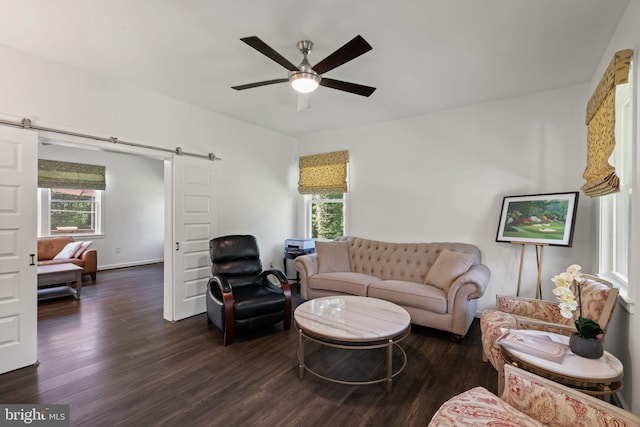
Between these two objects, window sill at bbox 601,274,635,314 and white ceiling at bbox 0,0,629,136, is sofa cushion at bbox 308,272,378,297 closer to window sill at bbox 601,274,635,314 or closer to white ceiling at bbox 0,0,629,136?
window sill at bbox 601,274,635,314

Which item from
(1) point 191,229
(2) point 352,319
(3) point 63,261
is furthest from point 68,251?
(2) point 352,319

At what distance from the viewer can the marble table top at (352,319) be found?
217cm

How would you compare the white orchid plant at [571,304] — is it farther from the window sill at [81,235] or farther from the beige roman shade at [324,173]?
the window sill at [81,235]

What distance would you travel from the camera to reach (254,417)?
192 centimetres

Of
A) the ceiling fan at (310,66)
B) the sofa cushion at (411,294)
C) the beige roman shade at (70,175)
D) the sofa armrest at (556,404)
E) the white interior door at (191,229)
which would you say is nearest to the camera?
the sofa armrest at (556,404)

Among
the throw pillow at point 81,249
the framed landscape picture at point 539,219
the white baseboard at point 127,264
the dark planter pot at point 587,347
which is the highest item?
the framed landscape picture at point 539,219

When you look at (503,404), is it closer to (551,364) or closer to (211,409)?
(551,364)

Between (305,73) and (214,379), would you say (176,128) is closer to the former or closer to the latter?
(305,73)

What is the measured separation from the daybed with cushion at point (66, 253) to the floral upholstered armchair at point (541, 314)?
6431 millimetres

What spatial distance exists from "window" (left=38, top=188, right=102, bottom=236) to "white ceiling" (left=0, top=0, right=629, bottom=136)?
15.3 feet

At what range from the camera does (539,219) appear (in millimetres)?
3137

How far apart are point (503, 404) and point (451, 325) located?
1.73 metres

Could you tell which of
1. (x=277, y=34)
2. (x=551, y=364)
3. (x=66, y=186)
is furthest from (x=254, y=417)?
(x=66, y=186)

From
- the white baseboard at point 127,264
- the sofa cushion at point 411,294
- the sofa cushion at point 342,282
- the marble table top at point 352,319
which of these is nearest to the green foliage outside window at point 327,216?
the sofa cushion at point 342,282
